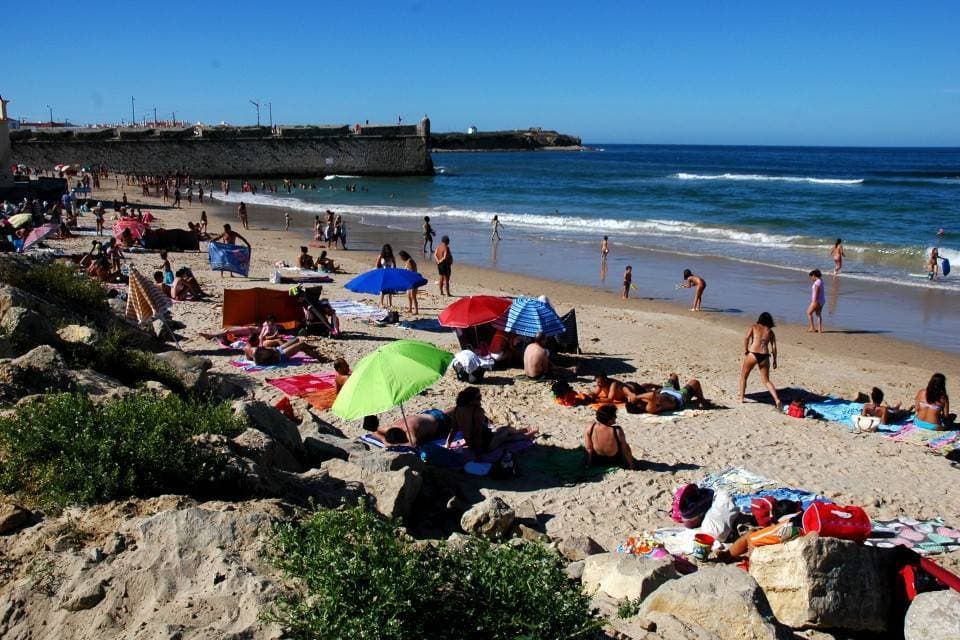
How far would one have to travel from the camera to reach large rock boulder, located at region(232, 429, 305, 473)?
19.9ft

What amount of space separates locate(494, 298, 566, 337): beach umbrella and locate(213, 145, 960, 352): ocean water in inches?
260

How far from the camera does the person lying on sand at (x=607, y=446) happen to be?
8.12m

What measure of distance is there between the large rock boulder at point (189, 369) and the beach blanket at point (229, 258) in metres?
8.57

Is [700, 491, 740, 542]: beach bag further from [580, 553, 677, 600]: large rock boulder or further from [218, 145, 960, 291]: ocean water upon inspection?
[218, 145, 960, 291]: ocean water

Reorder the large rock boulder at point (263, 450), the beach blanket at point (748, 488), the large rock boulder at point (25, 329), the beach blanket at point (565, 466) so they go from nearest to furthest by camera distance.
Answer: the large rock boulder at point (263, 450)
the beach blanket at point (748, 488)
the large rock boulder at point (25, 329)
the beach blanket at point (565, 466)

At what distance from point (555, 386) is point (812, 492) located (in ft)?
11.9

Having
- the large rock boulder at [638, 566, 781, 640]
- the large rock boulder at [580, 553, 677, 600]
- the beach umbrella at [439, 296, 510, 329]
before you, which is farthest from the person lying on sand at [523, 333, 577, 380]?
the large rock boulder at [638, 566, 781, 640]

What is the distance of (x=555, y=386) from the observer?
10.4m

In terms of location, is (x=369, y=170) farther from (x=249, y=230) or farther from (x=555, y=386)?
(x=555, y=386)

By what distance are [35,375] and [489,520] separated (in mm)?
4167

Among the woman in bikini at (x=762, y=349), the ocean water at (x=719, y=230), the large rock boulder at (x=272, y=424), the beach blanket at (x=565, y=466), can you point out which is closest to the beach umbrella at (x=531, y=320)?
the woman in bikini at (x=762, y=349)

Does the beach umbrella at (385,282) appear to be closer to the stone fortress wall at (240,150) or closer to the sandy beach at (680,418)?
the sandy beach at (680,418)

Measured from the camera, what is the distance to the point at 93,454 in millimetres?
5090

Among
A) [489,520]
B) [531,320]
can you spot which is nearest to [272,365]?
[531,320]
